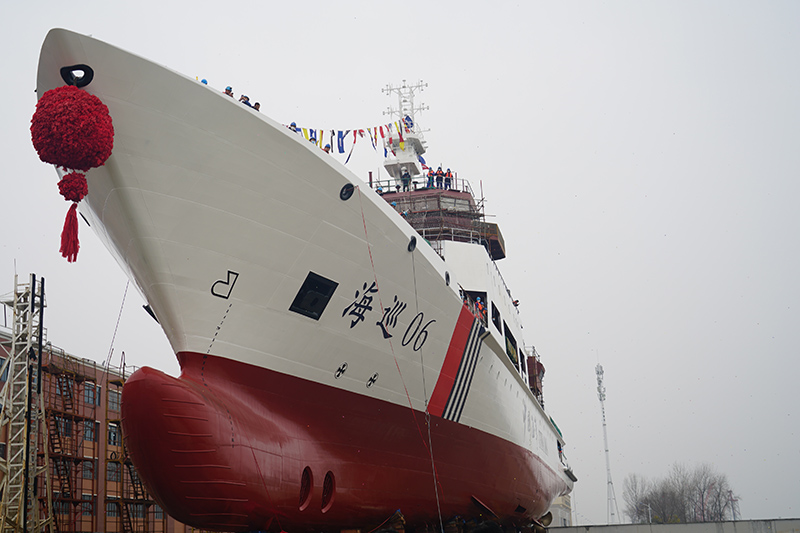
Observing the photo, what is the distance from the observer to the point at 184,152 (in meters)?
7.77

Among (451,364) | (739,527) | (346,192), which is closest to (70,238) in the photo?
(346,192)

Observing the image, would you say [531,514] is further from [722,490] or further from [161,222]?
[722,490]

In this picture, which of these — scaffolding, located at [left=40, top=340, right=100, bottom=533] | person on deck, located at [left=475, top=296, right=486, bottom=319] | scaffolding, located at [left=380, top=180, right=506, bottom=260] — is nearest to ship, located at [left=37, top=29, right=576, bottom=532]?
person on deck, located at [left=475, top=296, right=486, bottom=319]

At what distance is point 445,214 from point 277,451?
9671mm

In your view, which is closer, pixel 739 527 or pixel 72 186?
pixel 72 186

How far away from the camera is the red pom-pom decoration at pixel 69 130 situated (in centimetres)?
701

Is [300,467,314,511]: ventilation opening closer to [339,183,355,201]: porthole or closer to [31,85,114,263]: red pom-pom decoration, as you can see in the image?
[339,183,355,201]: porthole

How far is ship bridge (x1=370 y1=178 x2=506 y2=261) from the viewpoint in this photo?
52.3 ft

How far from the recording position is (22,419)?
594 inches

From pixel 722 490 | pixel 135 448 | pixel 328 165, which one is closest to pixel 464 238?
pixel 328 165

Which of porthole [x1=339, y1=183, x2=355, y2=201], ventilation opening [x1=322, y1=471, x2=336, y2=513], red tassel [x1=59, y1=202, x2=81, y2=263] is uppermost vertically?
porthole [x1=339, y1=183, x2=355, y2=201]

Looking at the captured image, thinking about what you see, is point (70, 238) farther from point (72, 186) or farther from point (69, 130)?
point (69, 130)

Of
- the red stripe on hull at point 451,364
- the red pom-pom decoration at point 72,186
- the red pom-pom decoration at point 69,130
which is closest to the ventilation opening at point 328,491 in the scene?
the red stripe on hull at point 451,364

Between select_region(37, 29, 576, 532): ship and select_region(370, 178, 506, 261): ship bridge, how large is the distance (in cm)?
512
